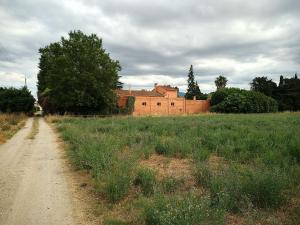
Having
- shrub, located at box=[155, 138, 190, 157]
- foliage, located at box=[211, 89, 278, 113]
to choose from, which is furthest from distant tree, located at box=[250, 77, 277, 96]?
shrub, located at box=[155, 138, 190, 157]

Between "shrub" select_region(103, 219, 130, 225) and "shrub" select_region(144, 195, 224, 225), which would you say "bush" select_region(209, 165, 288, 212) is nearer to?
"shrub" select_region(144, 195, 224, 225)

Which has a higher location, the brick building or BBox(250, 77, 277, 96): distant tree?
BBox(250, 77, 277, 96): distant tree

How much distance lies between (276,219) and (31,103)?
54.9 meters

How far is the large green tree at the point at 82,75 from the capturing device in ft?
139

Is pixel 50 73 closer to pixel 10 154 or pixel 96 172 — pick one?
pixel 10 154

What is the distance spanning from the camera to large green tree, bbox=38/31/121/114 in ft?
139

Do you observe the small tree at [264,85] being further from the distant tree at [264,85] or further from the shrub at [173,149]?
the shrub at [173,149]

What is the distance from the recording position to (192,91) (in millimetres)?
90938

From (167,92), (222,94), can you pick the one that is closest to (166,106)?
(222,94)

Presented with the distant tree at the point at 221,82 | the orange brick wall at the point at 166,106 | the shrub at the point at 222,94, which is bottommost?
the orange brick wall at the point at 166,106

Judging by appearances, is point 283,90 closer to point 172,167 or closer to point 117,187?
A: point 172,167

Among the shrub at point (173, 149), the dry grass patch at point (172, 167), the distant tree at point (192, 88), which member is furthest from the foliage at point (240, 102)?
the dry grass patch at point (172, 167)

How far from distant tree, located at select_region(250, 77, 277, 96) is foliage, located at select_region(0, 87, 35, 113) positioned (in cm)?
4725

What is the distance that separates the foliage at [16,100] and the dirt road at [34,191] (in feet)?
144
